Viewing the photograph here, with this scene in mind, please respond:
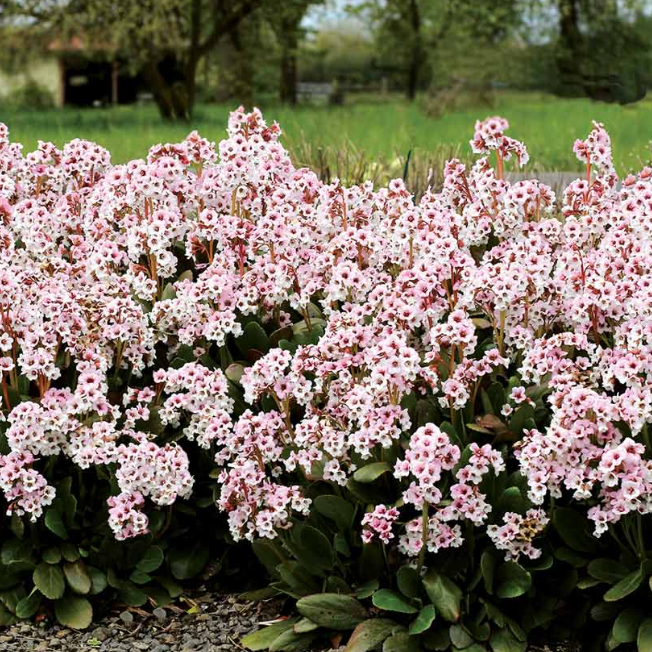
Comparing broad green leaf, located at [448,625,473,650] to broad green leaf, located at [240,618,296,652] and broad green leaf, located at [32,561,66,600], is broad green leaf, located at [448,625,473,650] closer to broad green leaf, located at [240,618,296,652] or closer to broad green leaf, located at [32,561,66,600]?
broad green leaf, located at [240,618,296,652]

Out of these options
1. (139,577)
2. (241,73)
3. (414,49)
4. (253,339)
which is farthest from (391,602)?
(414,49)

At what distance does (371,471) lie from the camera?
3.57 m

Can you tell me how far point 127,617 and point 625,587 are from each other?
6.17 ft

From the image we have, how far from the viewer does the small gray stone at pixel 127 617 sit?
13.2ft

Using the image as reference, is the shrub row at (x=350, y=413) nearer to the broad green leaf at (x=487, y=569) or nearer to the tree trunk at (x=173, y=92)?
the broad green leaf at (x=487, y=569)

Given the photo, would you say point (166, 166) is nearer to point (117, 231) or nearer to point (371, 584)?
point (117, 231)

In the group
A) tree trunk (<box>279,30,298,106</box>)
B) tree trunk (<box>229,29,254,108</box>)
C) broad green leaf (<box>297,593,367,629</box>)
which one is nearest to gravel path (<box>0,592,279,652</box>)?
broad green leaf (<box>297,593,367,629</box>)

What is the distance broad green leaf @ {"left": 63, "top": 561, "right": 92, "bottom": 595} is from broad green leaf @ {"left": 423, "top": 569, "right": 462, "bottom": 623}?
51.8 inches

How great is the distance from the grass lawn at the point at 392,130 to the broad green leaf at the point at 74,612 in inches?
252

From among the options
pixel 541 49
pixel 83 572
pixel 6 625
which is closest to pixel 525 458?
pixel 83 572

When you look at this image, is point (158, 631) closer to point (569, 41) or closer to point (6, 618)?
point (6, 618)

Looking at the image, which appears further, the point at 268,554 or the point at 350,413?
the point at 268,554

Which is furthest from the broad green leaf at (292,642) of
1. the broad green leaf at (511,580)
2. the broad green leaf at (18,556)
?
the broad green leaf at (18,556)

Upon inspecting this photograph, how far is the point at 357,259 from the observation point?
4.46 m
